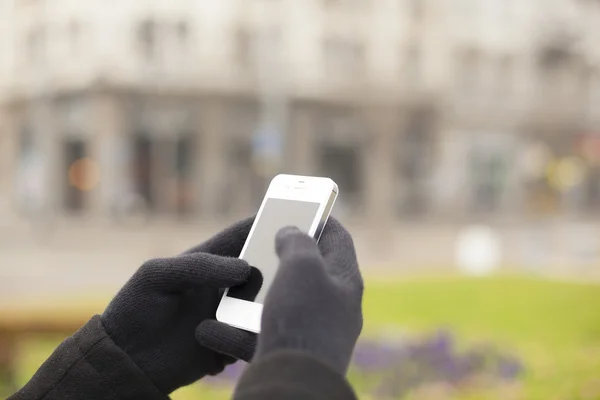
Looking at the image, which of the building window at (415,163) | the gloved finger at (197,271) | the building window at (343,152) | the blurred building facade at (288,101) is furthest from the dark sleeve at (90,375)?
the building window at (415,163)

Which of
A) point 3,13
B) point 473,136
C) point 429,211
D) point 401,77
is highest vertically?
point 3,13

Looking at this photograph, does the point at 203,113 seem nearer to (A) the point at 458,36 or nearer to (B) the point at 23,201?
(B) the point at 23,201

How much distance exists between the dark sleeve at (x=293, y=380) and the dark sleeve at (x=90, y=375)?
524 millimetres

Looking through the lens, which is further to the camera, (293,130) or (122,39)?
(293,130)

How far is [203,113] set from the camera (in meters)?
29.4

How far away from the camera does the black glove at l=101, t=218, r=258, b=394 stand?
1755 millimetres

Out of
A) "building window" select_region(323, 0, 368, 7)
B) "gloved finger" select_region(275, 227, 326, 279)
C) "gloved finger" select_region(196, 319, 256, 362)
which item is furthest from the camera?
"building window" select_region(323, 0, 368, 7)

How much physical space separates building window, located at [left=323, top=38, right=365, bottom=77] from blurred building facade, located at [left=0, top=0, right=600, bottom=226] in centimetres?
6

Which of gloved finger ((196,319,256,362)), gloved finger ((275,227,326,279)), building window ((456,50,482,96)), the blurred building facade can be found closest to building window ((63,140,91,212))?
the blurred building facade

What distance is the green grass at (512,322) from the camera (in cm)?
651

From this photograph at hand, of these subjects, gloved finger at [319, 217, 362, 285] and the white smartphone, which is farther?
the white smartphone

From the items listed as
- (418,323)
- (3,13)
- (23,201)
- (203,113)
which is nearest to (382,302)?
(418,323)

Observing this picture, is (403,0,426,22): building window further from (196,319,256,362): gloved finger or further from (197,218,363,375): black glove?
(197,218,363,375): black glove

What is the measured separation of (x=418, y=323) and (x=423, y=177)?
25352 millimetres
